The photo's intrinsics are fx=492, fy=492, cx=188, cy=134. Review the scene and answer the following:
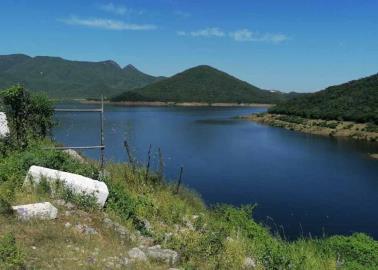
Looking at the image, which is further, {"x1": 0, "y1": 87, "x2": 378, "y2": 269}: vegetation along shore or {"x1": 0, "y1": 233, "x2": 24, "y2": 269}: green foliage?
{"x1": 0, "y1": 87, "x2": 378, "y2": 269}: vegetation along shore

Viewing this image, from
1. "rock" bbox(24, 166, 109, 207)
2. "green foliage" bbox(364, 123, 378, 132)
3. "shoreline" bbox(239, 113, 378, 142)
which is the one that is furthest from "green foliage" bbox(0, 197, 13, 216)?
"green foliage" bbox(364, 123, 378, 132)

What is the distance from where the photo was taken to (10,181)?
37.0 ft

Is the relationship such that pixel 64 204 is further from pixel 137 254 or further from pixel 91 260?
pixel 91 260

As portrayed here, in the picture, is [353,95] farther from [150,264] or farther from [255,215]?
[150,264]

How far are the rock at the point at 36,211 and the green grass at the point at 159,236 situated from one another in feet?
0.71

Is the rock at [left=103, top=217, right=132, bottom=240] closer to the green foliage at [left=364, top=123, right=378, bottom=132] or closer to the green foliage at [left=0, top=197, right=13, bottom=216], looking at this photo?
the green foliage at [left=0, top=197, right=13, bottom=216]

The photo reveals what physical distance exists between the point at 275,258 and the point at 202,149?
50.0 m

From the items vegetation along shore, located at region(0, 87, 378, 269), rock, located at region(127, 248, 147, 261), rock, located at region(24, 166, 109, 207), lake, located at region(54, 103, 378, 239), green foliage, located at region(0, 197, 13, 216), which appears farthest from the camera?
lake, located at region(54, 103, 378, 239)

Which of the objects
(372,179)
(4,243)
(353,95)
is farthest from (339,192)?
(353,95)

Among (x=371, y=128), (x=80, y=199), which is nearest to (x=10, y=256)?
(x=80, y=199)

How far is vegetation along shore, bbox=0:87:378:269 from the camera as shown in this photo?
8055 millimetres

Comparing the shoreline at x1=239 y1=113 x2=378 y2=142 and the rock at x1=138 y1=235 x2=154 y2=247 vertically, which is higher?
the rock at x1=138 y1=235 x2=154 y2=247

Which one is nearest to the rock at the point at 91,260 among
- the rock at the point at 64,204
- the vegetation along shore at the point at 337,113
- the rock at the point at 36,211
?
the rock at the point at 36,211

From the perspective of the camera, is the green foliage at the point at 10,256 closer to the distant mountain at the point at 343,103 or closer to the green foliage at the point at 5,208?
the green foliage at the point at 5,208
